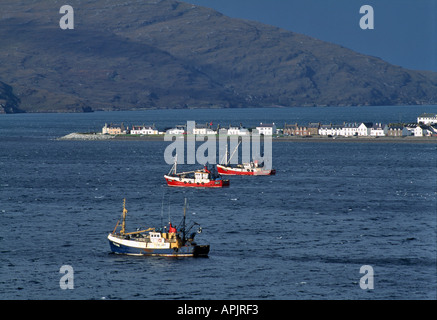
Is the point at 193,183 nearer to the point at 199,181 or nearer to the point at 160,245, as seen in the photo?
the point at 199,181

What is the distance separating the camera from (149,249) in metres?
71.2

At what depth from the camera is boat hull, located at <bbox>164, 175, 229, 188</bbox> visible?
415 feet

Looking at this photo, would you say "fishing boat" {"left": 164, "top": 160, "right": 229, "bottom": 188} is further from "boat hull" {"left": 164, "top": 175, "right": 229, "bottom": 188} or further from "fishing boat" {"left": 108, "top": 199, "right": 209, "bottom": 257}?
"fishing boat" {"left": 108, "top": 199, "right": 209, "bottom": 257}

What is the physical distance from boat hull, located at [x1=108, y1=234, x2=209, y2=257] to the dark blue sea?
37.5 inches

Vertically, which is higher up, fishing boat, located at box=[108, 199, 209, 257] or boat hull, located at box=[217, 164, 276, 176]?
boat hull, located at box=[217, 164, 276, 176]

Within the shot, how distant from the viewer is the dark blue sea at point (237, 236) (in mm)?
60969

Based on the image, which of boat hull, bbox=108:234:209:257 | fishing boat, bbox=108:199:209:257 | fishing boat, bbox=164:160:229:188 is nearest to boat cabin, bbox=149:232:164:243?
fishing boat, bbox=108:199:209:257

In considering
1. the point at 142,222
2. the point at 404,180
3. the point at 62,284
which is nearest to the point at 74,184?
the point at 142,222

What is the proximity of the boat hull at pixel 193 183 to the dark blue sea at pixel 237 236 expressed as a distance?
205 centimetres

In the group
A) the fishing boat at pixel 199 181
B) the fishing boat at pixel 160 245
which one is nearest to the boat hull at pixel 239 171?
the fishing boat at pixel 199 181
